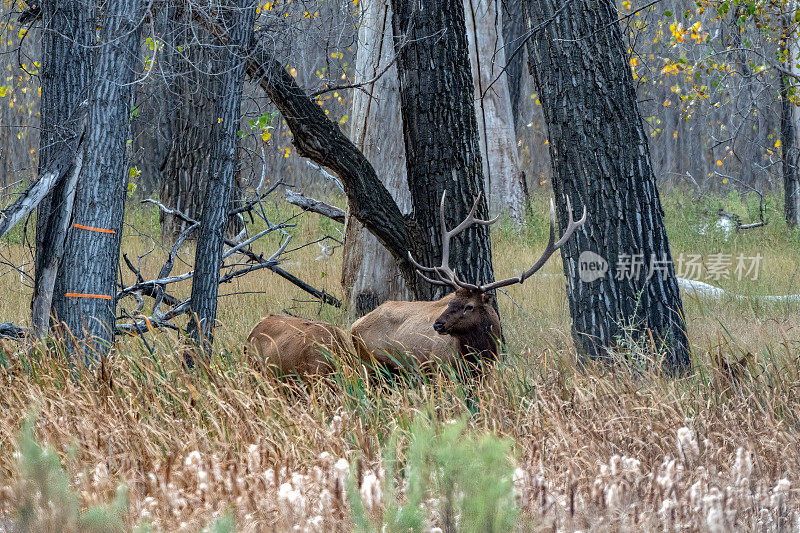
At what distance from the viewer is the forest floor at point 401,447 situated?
254cm

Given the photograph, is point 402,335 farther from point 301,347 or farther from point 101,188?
point 101,188

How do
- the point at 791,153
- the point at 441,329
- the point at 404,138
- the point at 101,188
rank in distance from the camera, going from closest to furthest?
the point at 441,329, the point at 101,188, the point at 404,138, the point at 791,153

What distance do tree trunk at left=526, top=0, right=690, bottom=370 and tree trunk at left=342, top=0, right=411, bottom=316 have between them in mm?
2464

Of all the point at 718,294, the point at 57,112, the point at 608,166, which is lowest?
the point at 718,294

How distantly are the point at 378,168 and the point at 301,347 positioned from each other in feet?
10.9

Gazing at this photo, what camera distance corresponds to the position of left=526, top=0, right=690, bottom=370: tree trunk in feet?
17.5

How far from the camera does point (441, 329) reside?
453 centimetres

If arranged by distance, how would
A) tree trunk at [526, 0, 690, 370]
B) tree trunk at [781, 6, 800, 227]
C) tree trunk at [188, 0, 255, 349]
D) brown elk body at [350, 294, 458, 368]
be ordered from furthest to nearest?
tree trunk at [781, 6, 800, 227] → tree trunk at [188, 0, 255, 349] → tree trunk at [526, 0, 690, 370] → brown elk body at [350, 294, 458, 368]

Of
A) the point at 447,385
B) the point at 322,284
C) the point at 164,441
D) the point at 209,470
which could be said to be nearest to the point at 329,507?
the point at 209,470

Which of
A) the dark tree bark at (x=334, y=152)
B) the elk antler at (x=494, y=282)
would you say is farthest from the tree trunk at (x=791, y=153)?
the elk antler at (x=494, y=282)

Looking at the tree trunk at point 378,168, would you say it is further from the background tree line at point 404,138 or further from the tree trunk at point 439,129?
the tree trunk at point 439,129

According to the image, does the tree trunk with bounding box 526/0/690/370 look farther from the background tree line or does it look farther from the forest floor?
the forest floor

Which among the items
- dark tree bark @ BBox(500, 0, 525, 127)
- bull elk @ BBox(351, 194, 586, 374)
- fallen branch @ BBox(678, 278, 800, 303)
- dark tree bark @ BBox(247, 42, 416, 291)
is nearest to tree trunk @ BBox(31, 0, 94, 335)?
dark tree bark @ BBox(247, 42, 416, 291)

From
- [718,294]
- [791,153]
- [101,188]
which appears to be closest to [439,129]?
[101,188]
